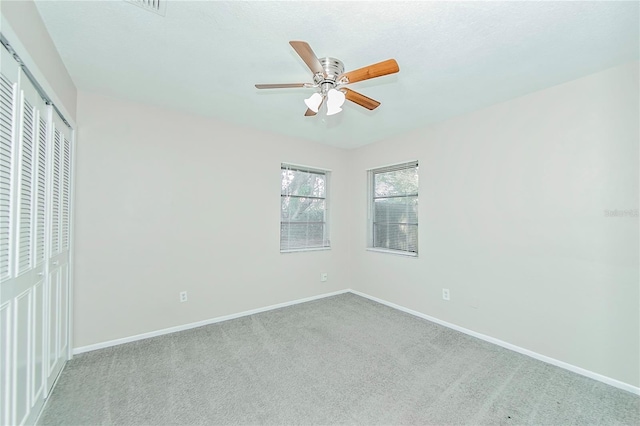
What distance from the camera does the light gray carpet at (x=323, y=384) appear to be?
5.99 ft

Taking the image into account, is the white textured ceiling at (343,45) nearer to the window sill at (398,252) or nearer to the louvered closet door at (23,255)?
the louvered closet door at (23,255)

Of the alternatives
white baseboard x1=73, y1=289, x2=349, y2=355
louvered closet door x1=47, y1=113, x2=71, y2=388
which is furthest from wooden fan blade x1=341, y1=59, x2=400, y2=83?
white baseboard x1=73, y1=289, x2=349, y2=355

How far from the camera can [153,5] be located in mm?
1568

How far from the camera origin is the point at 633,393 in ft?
6.81

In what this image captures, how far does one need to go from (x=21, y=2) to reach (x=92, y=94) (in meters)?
1.43

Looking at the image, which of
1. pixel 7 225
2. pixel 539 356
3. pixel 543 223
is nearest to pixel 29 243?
pixel 7 225

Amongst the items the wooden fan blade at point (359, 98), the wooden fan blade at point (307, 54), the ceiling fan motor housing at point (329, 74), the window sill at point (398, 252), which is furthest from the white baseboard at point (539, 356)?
the wooden fan blade at point (307, 54)

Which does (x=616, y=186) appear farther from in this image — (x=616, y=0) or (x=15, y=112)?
(x=15, y=112)

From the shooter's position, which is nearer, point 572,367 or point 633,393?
point 633,393

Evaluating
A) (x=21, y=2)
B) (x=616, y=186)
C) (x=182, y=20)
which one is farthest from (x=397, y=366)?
(x=21, y=2)

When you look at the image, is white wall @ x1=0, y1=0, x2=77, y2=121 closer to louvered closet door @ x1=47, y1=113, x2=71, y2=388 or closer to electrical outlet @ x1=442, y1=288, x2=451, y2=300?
louvered closet door @ x1=47, y1=113, x2=71, y2=388

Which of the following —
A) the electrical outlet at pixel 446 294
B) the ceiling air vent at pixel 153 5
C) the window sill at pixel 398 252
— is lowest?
the electrical outlet at pixel 446 294

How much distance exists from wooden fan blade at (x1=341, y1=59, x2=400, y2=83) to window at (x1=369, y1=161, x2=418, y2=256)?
230 cm

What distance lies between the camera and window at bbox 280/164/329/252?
4.05 meters
